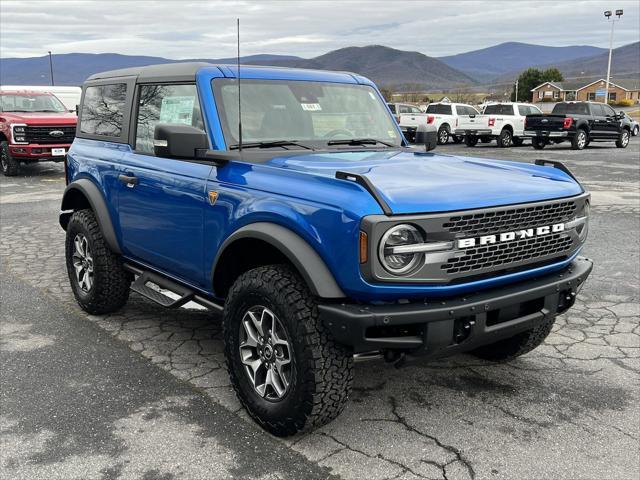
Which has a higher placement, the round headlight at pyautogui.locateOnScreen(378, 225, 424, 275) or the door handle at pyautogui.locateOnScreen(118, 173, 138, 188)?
the door handle at pyautogui.locateOnScreen(118, 173, 138, 188)

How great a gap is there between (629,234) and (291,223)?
6793mm

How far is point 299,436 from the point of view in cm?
325

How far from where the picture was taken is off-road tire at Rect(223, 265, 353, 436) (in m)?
2.94

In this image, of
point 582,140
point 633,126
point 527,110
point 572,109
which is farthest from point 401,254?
point 633,126

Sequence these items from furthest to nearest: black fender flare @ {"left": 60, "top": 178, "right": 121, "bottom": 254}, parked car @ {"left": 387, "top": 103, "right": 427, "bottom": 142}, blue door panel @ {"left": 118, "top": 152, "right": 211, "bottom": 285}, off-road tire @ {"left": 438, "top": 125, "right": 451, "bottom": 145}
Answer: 1. off-road tire @ {"left": 438, "top": 125, "right": 451, "bottom": 145}
2. parked car @ {"left": 387, "top": 103, "right": 427, "bottom": 142}
3. black fender flare @ {"left": 60, "top": 178, "right": 121, "bottom": 254}
4. blue door panel @ {"left": 118, "top": 152, "right": 211, "bottom": 285}

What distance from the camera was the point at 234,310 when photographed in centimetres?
334

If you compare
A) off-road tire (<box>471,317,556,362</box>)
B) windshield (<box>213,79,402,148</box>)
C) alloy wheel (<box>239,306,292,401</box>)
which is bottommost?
off-road tire (<box>471,317,556,362</box>)

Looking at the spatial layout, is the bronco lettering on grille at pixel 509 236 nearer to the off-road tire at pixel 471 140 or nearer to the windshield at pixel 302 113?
the windshield at pixel 302 113

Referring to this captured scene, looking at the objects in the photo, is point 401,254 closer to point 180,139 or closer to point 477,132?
point 180,139

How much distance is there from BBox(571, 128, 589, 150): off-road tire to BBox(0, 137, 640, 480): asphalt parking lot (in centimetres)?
1978

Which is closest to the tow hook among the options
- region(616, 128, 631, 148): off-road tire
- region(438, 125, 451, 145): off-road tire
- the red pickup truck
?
the red pickup truck

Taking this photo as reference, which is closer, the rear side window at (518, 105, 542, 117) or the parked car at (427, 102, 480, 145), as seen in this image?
the parked car at (427, 102, 480, 145)

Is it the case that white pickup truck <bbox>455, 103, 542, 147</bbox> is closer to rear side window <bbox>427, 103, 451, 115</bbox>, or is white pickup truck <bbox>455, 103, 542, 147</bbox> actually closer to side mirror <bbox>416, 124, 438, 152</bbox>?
rear side window <bbox>427, 103, 451, 115</bbox>

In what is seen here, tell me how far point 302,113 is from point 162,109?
1017 mm
